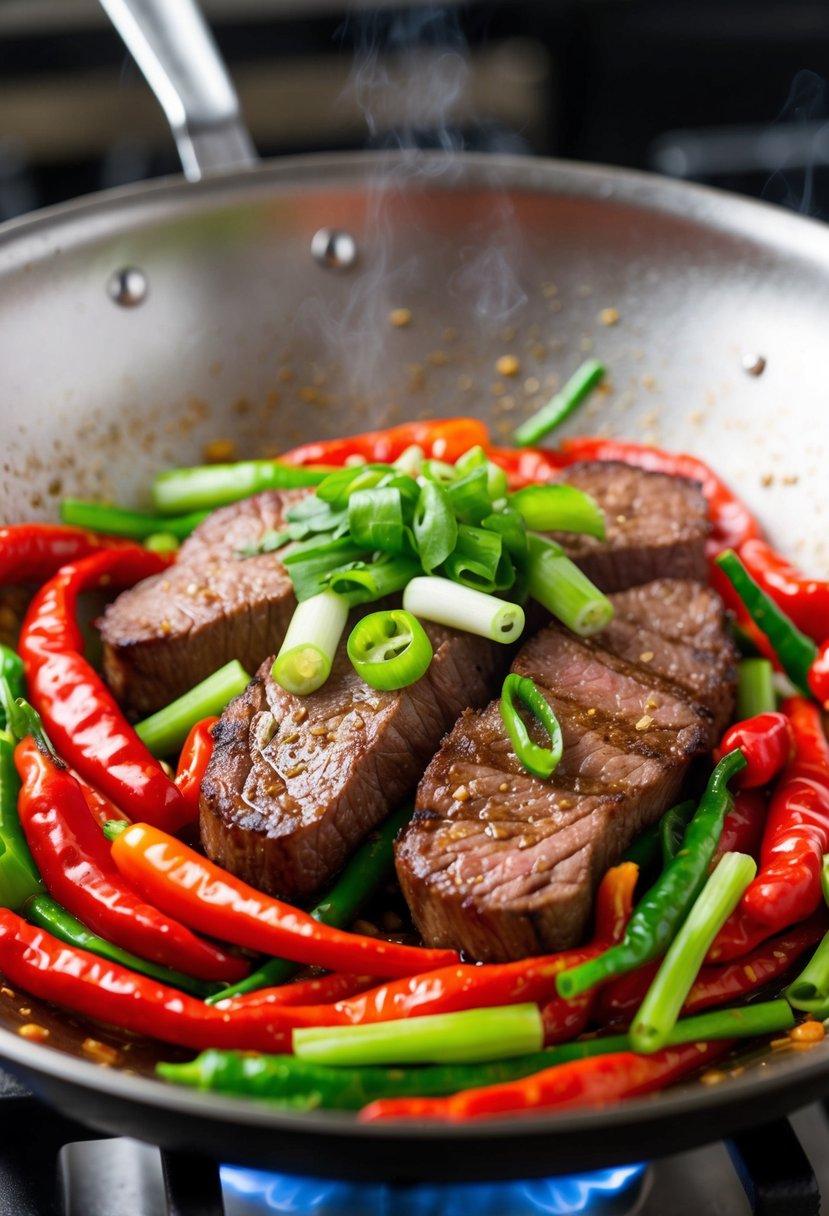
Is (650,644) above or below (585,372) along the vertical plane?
below

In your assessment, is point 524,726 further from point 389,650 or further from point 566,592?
point 566,592

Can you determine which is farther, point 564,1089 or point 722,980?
point 722,980

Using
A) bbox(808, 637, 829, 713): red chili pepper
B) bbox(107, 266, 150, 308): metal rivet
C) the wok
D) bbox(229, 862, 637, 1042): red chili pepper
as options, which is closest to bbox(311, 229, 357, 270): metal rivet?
the wok

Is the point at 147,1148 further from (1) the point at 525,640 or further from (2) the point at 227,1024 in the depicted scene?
(1) the point at 525,640

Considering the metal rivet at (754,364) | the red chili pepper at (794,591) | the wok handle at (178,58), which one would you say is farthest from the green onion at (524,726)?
the wok handle at (178,58)

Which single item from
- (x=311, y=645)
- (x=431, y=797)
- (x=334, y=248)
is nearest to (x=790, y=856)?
(x=431, y=797)

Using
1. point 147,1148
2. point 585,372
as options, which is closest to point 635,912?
point 147,1148

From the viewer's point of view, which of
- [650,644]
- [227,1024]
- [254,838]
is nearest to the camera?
[227,1024]
